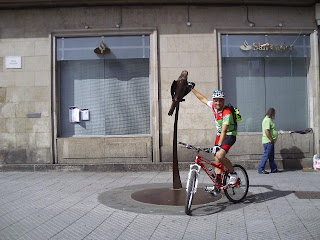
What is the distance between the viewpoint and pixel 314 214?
5.45 metres

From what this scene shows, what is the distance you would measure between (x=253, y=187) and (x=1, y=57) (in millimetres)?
8114

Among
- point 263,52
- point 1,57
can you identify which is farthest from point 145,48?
point 1,57

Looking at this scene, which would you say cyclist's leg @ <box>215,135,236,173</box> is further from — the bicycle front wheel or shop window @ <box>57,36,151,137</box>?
shop window @ <box>57,36,151,137</box>

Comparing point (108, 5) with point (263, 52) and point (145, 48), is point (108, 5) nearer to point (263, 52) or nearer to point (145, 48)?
point (145, 48)

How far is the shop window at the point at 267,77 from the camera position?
36.1 feet

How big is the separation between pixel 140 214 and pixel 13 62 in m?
7.39

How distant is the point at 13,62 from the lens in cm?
1088

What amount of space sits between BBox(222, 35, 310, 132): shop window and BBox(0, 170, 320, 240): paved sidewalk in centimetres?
313

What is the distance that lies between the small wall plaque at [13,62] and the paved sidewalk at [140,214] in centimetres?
406

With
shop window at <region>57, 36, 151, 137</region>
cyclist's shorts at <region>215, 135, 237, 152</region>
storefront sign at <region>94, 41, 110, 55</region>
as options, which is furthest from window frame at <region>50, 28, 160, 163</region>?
cyclist's shorts at <region>215, 135, 237, 152</region>

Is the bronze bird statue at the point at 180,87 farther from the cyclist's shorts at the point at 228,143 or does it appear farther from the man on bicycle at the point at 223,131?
the cyclist's shorts at the point at 228,143

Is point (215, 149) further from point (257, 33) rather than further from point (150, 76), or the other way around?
point (257, 33)

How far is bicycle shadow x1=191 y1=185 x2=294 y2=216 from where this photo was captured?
18.6 ft

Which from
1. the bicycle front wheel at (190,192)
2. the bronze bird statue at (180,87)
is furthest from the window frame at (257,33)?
the bicycle front wheel at (190,192)
